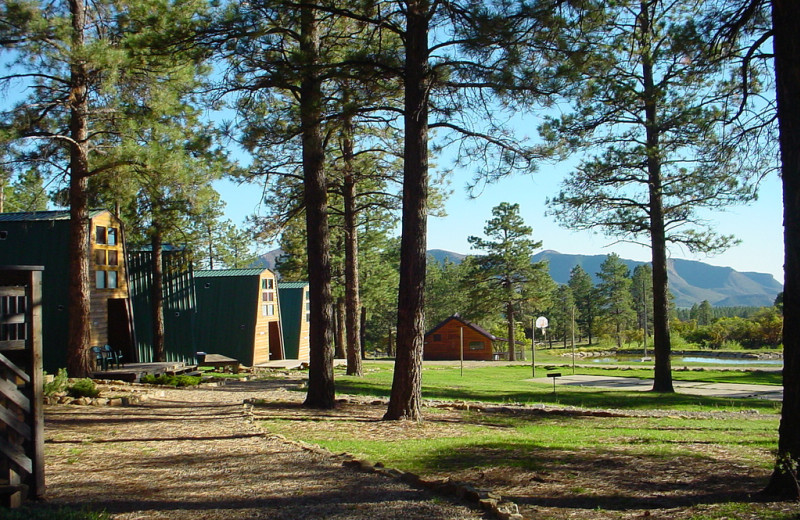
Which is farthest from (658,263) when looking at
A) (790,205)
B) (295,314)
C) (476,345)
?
(476,345)

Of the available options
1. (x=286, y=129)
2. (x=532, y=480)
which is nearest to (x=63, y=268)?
(x=286, y=129)

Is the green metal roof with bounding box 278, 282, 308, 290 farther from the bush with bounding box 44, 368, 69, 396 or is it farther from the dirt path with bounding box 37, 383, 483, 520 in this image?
the dirt path with bounding box 37, 383, 483, 520

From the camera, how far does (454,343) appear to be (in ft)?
147

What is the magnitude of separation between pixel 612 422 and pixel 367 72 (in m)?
6.37

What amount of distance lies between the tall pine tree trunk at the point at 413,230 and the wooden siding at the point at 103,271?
13.1m

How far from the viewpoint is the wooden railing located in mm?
4539

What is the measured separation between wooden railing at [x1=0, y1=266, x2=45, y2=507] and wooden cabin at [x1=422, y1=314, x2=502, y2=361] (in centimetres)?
3981

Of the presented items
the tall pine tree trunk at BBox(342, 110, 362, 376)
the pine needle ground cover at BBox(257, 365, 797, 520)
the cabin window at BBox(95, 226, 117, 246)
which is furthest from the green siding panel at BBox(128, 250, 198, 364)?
the pine needle ground cover at BBox(257, 365, 797, 520)

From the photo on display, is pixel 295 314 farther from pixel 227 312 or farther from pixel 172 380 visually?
pixel 172 380

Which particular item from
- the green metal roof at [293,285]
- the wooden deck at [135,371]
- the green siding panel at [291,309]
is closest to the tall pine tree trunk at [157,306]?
the wooden deck at [135,371]

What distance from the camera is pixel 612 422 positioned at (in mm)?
9594

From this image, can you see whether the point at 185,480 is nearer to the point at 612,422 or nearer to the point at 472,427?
the point at 472,427

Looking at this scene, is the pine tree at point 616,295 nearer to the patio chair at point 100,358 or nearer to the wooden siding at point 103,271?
the wooden siding at point 103,271

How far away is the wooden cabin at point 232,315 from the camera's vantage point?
A: 2841cm
